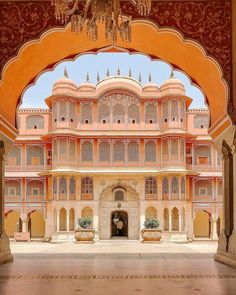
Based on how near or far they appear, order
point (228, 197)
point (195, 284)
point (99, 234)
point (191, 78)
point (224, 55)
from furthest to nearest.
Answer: point (99, 234), point (191, 78), point (228, 197), point (224, 55), point (195, 284)

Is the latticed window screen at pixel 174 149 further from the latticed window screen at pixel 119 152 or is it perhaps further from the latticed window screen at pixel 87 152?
the latticed window screen at pixel 87 152

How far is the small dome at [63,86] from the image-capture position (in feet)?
102

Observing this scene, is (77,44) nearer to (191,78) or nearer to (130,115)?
(191,78)

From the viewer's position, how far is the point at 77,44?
1096cm

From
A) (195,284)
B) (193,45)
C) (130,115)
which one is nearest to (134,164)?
(130,115)

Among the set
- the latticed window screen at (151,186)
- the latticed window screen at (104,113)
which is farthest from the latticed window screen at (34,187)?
the latticed window screen at (151,186)

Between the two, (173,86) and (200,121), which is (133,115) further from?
(200,121)

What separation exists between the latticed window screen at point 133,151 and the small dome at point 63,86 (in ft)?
15.3

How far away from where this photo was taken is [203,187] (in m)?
31.3

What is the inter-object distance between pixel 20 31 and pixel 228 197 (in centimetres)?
489

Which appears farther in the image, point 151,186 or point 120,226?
point 120,226

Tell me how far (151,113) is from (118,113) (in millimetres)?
1887

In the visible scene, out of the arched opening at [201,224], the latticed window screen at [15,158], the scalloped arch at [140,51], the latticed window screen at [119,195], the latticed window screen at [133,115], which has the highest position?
the latticed window screen at [133,115]

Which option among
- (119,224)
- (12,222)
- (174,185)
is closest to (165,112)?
(174,185)
